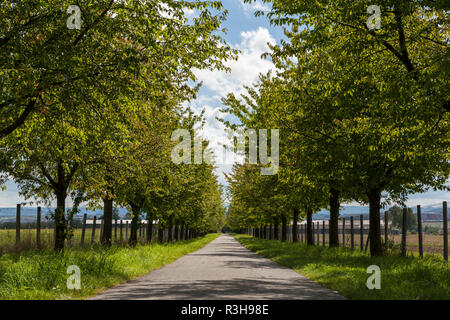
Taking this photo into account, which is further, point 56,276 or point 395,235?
point 395,235

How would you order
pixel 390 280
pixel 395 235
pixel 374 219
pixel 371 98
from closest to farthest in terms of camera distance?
pixel 390 280
pixel 371 98
pixel 374 219
pixel 395 235

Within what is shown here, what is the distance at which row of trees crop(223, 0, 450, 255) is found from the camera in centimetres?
1041

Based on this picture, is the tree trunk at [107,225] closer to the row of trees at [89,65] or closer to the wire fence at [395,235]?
the row of trees at [89,65]

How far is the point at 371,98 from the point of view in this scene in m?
13.7

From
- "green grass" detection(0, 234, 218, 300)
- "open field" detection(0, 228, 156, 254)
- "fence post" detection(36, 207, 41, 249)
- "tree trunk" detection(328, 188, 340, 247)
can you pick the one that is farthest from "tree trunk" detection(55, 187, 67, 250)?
"tree trunk" detection(328, 188, 340, 247)

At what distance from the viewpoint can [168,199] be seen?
2745 centimetres

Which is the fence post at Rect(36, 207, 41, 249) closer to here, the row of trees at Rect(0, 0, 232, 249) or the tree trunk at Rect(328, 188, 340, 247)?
the row of trees at Rect(0, 0, 232, 249)

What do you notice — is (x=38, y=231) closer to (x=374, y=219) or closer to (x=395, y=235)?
(x=374, y=219)

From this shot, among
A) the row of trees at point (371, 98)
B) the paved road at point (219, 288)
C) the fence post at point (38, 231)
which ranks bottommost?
the paved road at point (219, 288)

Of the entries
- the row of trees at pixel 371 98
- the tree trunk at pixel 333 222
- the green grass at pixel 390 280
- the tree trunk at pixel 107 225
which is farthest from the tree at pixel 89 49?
the tree trunk at pixel 333 222

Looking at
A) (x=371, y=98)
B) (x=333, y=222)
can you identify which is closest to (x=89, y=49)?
(x=371, y=98)

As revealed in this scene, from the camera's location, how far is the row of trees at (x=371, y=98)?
410 inches

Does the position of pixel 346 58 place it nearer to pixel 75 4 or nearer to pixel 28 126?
pixel 75 4
